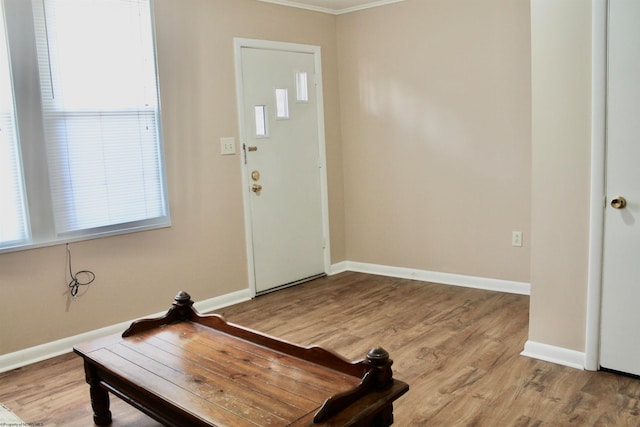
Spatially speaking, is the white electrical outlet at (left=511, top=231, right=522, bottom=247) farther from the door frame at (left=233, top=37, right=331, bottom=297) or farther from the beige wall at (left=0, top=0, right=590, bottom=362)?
the door frame at (left=233, top=37, right=331, bottom=297)

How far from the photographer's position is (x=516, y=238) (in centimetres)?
421

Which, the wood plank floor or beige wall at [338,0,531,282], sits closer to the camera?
the wood plank floor

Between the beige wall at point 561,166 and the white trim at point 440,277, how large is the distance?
1.21 meters

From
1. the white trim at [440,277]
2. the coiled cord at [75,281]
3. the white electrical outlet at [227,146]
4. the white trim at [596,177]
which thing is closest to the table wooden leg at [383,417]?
the white trim at [596,177]

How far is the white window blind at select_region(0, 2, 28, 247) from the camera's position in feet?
10.2

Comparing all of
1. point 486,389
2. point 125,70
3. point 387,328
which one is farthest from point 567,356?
point 125,70

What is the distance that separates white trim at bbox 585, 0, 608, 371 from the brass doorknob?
0.17 feet

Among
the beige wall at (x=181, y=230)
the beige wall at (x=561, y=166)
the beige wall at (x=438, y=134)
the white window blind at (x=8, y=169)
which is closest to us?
the beige wall at (x=561, y=166)

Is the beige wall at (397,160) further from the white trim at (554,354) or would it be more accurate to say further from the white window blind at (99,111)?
the white window blind at (99,111)

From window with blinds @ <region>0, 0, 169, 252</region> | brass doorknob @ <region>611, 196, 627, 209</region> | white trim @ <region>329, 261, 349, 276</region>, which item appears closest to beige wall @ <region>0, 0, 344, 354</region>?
window with blinds @ <region>0, 0, 169, 252</region>

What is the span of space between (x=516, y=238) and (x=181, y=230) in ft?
8.12

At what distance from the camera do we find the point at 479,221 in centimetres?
439

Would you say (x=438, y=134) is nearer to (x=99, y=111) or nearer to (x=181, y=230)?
(x=181, y=230)

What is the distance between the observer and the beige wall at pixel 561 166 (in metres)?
2.79
